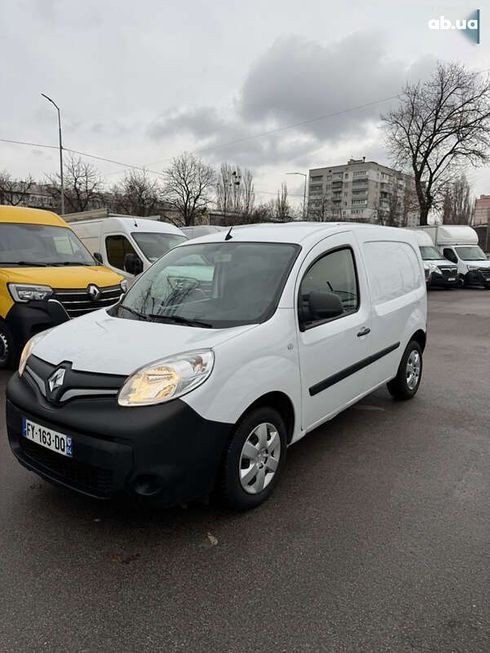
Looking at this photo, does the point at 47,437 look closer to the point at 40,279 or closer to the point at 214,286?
the point at 214,286

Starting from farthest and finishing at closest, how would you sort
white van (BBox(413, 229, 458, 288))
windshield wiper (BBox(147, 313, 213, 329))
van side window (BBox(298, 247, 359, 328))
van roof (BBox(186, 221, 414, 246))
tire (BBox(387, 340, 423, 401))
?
white van (BBox(413, 229, 458, 288)), tire (BBox(387, 340, 423, 401)), van roof (BBox(186, 221, 414, 246)), van side window (BBox(298, 247, 359, 328)), windshield wiper (BBox(147, 313, 213, 329))

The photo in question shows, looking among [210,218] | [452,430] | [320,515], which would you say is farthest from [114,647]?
[210,218]

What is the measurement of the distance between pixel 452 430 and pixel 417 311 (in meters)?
1.32

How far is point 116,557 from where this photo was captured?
255 centimetres

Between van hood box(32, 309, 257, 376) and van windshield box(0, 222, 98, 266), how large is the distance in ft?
12.9

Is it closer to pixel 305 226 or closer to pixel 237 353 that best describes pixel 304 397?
pixel 237 353

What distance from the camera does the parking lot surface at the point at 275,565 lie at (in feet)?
6.77

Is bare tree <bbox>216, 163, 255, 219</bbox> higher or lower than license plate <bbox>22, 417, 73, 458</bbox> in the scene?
higher

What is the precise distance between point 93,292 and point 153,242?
156 inches

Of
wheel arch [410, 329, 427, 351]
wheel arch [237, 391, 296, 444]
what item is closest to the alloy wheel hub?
wheel arch [237, 391, 296, 444]

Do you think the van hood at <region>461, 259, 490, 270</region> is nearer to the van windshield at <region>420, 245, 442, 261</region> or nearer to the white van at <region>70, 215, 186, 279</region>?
the van windshield at <region>420, 245, 442, 261</region>

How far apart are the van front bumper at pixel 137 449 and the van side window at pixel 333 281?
113 cm

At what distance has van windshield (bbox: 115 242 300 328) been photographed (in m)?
3.21

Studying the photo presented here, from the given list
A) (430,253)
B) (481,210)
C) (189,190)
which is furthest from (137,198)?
(481,210)
